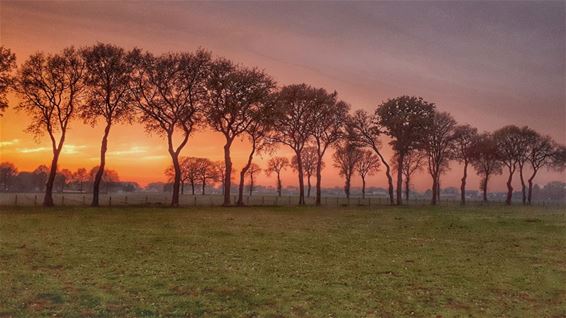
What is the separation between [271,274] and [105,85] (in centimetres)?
5868

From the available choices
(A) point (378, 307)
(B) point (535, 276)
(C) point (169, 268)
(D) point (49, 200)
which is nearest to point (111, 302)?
(C) point (169, 268)

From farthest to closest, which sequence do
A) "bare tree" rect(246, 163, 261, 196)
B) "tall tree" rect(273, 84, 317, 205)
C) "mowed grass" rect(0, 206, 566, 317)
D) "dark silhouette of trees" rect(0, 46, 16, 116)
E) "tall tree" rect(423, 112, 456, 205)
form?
"bare tree" rect(246, 163, 261, 196), "tall tree" rect(423, 112, 456, 205), "tall tree" rect(273, 84, 317, 205), "dark silhouette of trees" rect(0, 46, 16, 116), "mowed grass" rect(0, 206, 566, 317)

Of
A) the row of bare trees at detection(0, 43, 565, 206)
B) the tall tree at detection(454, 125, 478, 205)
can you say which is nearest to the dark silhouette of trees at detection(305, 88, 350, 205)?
the row of bare trees at detection(0, 43, 565, 206)

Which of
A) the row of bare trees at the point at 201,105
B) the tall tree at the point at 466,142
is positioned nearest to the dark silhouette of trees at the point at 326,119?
the row of bare trees at the point at 201,105

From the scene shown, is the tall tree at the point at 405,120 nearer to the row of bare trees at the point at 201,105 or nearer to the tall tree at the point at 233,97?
the row of bare trees at the point at 201,105

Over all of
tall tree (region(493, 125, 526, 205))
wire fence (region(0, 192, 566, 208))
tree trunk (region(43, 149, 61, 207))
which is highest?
tall tree (region(493, 125, 526, 205))

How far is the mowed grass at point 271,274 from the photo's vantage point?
15109 mm

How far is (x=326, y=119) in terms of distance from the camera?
307 feet

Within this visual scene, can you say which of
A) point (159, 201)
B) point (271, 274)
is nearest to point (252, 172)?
point (159, 201)

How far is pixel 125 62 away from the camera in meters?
69.1

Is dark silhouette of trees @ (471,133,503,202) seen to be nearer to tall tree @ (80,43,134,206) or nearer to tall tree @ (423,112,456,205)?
tall tree @ (423,112,456,205)

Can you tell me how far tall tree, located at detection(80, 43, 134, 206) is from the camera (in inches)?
2633

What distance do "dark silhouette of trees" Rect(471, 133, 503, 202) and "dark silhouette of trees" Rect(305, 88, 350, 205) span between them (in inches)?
1778

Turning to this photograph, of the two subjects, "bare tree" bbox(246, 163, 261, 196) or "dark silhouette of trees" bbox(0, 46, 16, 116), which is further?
"bare tree" bbox(246, 163, 261, 196)
